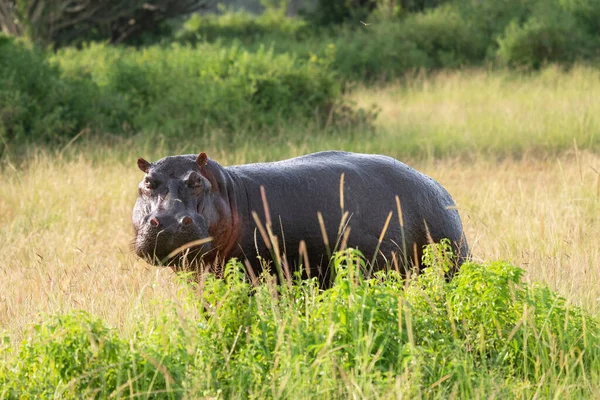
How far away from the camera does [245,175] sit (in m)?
3.97

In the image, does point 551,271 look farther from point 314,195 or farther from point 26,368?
point 26,368

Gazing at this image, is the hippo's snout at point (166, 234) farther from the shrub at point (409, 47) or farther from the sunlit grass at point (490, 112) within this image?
the shrub at point (409, 47)

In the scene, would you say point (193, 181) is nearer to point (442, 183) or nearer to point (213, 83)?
point (442, 183)

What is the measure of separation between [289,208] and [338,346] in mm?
950

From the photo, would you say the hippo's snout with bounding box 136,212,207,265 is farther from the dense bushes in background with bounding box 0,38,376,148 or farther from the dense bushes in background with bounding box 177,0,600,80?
the dense bushes in background with bounding box 177,0,600,80

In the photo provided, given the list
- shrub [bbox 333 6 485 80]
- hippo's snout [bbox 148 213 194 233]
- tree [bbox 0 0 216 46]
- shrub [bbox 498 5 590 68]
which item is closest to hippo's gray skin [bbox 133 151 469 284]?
hippo's snout [bbox 148 213 194 233]

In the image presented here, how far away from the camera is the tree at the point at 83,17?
21.0 metres

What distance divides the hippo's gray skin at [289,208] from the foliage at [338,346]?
0.24 m

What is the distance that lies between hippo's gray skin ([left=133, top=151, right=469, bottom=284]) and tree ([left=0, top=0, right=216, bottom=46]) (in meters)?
17.5

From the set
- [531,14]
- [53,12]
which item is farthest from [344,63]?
[53,12]

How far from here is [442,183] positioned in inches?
314

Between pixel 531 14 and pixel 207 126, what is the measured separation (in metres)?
11.0

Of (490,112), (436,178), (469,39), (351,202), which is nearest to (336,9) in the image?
(469,39)

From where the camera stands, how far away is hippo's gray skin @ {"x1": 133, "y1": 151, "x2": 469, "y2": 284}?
3416mm
